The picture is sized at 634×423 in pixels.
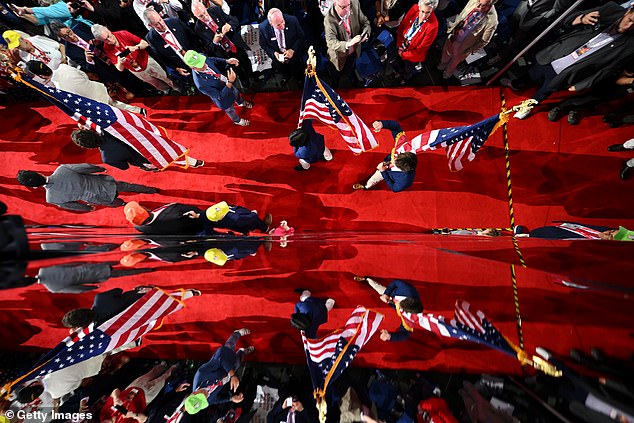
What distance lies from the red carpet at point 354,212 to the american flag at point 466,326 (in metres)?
0.12

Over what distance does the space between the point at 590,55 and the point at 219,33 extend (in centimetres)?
460

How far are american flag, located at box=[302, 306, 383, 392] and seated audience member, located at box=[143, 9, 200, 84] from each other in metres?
4.03

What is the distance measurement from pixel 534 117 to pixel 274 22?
389cm

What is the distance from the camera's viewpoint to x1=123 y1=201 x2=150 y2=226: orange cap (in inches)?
140

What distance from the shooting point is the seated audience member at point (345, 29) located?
3.81 metres

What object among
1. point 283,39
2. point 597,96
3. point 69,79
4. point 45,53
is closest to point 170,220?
point 69,79

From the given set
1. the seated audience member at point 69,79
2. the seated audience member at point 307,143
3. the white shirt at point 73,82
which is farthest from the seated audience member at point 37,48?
the seated audience member at point 307,143

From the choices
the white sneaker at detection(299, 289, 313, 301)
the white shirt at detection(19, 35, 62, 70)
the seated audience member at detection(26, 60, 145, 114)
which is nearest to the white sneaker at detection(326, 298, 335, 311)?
the white sneaker at detection(299, 289, 313, 301)

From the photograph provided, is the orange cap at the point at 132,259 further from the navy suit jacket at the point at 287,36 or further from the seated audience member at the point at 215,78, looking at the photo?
the navy suit jacket at the point at 287,36

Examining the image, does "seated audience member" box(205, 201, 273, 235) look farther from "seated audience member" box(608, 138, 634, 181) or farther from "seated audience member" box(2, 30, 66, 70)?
"seated audience member" box(608, 138, 634, 181)

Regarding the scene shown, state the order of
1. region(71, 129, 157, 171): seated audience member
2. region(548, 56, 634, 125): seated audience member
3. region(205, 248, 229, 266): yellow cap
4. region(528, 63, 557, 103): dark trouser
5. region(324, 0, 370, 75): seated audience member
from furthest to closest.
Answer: region(528, 63, 557, 103): dark trouser < region(548, 56, 634, 125): seated audience member < region(324, 0, 370, 75): seated audience member < region(205, 248, 229, 266): yellow cap < region(71, 129, 157, 171): seated audience member

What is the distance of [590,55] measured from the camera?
3699mm

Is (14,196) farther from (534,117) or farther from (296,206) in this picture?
(534,117)

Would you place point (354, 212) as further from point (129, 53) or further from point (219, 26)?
point (129, 53)
